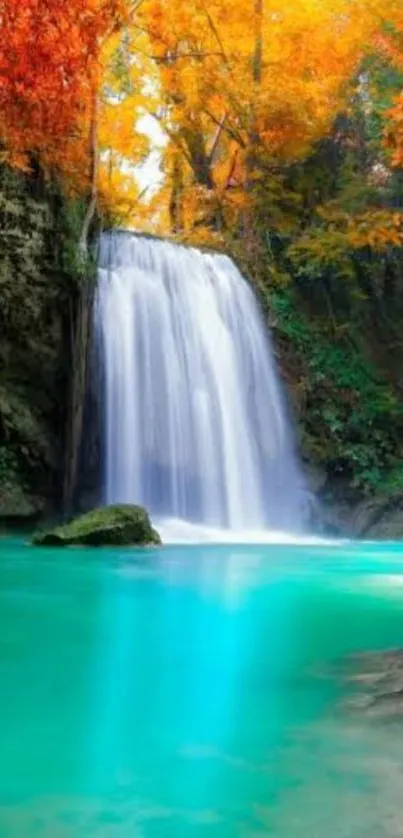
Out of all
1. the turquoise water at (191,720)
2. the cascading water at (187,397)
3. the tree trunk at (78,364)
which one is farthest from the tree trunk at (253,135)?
the turquoise water at (191,720)

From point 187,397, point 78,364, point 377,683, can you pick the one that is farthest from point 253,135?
point 377,683

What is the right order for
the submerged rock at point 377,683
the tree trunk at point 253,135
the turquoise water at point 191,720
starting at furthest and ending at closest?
the tree trunk at point 253,135 < the submerged rock at point 377,683 < the turquoise water at point 191,720

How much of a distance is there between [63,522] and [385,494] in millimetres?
5881

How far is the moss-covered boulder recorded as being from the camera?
32.8 ft

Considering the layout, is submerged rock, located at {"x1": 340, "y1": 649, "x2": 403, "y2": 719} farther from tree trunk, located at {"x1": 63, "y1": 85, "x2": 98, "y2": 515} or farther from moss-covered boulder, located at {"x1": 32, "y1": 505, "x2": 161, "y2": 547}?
tree trunk, located at {"x1": 63, "y1": 85, "x2": 98, "y2": 515}

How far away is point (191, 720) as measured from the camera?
2760mm

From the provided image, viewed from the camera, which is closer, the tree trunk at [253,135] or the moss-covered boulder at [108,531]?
the moss-covered boulder at [108,531]

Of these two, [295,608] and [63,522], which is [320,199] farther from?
[295,608]

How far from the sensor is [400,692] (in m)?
3.08

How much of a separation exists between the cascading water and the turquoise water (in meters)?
8.04

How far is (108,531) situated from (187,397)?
16.4 ft

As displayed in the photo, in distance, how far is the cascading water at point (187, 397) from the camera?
13.9m

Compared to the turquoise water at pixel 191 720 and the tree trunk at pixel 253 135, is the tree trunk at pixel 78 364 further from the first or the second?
→ the turquoise water at pixel 191 720

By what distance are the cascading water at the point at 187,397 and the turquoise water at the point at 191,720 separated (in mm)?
8039
